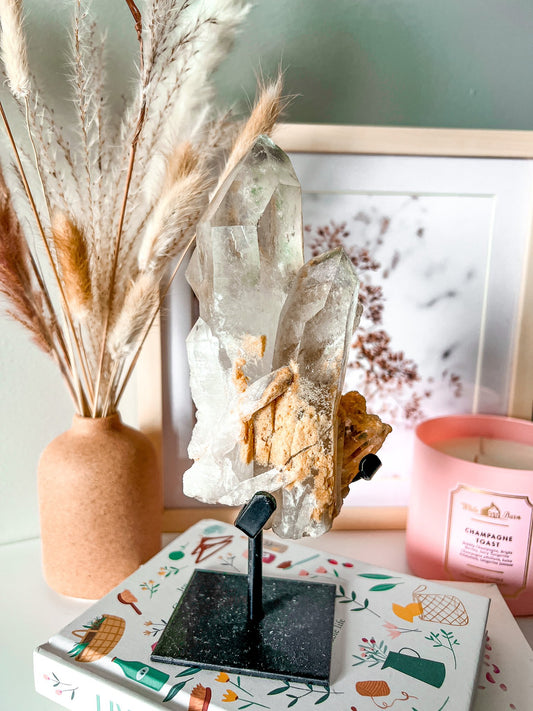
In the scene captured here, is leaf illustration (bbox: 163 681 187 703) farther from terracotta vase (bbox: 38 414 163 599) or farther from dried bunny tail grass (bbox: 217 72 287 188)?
dried bunny tail grass (bbox: 217 72 287 188)

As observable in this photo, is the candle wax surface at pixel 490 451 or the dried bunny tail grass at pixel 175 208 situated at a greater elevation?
the dried bunny tail grass at pixel 175 208

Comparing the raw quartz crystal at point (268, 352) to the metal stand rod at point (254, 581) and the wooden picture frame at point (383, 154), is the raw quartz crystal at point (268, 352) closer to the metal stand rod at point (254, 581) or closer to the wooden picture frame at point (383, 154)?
the metal stand rod at point (254, 581)

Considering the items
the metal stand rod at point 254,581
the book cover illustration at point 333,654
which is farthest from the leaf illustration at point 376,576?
the metal stand rod at point 254,581

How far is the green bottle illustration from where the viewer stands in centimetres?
39

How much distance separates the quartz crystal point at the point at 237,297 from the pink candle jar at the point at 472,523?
219 mm

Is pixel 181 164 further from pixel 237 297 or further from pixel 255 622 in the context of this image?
pixel 255 622

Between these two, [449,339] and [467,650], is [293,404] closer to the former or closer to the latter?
[467,650]

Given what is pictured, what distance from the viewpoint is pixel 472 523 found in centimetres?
53

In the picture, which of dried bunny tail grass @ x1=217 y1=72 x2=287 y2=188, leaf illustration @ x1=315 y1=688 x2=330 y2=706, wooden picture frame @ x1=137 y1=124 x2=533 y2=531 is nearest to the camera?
leaf illustration @ x1=315 y1=688 x2=330 y2=706

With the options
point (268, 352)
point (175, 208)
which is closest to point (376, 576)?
point (268, 352)

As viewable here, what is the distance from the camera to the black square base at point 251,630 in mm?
406

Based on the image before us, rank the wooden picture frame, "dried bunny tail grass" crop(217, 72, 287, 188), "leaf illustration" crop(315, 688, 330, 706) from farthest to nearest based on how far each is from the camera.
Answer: the wooden picture frame < "dried bunny tail grass" crop(217, 72, 287, 188) < "leaf illustration" crop(315, 688, 330, 706)

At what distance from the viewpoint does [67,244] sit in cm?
48

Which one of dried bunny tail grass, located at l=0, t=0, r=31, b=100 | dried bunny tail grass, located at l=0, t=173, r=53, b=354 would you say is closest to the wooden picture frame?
dried bunny tail grass, located at l=0, t=173, r=53, b=354
